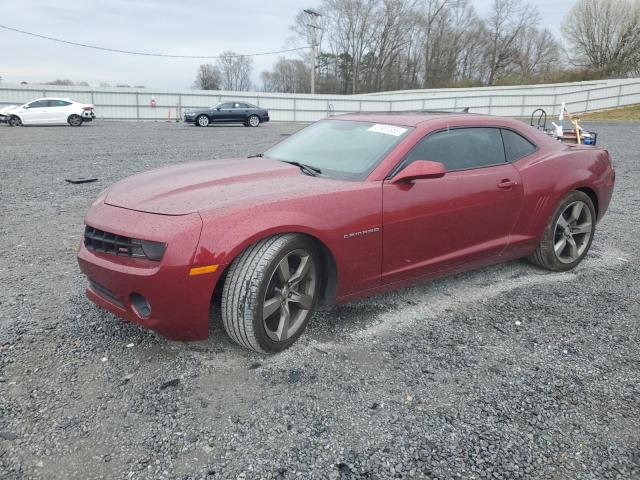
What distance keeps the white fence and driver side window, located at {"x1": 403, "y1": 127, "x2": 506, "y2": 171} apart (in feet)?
91.9

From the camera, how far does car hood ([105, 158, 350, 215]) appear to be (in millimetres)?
2641

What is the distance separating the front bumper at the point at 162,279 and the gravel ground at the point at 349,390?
0.30 meters

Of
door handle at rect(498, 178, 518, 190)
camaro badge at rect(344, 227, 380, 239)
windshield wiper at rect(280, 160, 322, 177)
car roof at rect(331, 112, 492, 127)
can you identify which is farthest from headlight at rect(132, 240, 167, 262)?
door handle at rect(498, 178, 518, 190)

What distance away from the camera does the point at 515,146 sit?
13.0 ft

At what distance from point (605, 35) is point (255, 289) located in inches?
2312

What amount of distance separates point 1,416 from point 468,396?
2.26 meters

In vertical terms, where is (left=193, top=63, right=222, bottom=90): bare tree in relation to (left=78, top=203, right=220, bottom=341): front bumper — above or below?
above

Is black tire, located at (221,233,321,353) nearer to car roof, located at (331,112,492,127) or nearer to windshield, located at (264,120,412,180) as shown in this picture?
windshield, located at (264,120,412,180)

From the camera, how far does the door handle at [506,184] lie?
3647mm

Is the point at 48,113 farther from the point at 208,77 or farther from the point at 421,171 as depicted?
the point at 208,77

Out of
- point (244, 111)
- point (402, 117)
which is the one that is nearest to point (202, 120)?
point (244, 111)

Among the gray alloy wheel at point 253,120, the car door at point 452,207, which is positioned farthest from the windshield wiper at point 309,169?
the gray alloy wheel at point 253,120

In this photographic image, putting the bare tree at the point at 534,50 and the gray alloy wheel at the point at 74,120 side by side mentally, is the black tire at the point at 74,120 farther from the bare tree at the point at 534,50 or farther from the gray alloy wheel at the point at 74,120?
the bare tree at the point at 534,50

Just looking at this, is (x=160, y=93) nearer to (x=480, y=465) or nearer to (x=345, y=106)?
(x=345, y=106)
